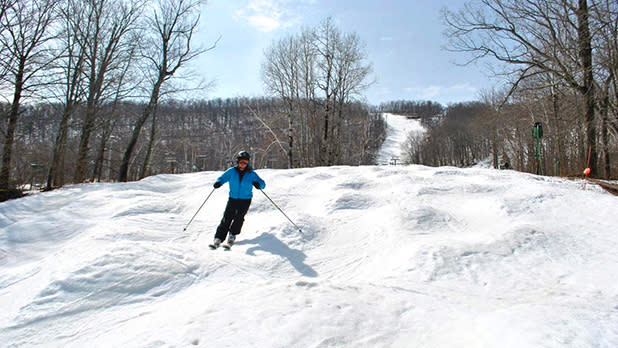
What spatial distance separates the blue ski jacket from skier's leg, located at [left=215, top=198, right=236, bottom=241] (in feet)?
0.65

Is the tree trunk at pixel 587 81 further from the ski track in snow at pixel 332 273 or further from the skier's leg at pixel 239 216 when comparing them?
the skier's leg at pixel 239 216

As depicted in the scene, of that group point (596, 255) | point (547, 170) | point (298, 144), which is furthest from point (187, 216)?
point (547, 170)

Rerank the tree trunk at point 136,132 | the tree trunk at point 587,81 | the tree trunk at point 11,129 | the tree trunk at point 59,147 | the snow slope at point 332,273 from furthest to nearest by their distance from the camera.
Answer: the tree trunk at point 136,132 < the tree trunk at point 59,147 < the tree trunk at point 11,129 < the tree trunk at point 587,81 < the snow slope at point 332,273

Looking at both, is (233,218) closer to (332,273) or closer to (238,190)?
(238,190)

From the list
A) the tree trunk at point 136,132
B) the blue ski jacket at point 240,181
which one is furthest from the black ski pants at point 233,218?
the tree trunk at point 136,132

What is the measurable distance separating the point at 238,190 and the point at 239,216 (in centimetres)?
52

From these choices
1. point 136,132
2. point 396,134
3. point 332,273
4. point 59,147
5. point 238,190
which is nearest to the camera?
point 332,273

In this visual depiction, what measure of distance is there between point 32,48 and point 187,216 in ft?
37.7

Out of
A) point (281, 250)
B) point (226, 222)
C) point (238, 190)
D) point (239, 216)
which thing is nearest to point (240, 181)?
point (238, 190)

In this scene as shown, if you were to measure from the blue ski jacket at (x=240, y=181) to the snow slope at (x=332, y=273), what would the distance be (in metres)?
0.83

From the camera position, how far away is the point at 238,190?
5.52 m

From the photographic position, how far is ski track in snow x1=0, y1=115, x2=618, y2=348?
7.90ft

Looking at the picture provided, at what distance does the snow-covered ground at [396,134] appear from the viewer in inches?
3701

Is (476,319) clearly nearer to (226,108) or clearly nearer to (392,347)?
(392,347)
